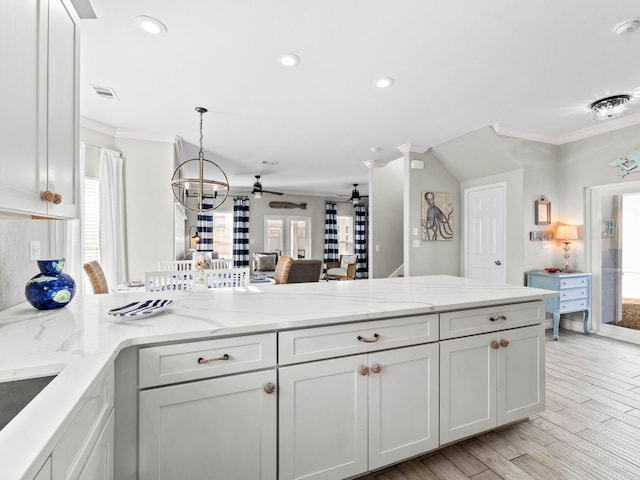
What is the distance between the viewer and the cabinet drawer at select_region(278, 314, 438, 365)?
134 centimetres

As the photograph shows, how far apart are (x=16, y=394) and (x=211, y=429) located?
0.61m

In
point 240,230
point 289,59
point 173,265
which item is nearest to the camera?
point 289,59

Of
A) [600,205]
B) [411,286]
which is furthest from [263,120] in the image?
[600,205]

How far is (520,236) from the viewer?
4164mm

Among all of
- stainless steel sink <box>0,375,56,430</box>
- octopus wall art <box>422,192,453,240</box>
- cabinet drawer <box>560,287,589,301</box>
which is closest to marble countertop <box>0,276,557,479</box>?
stainless steel sink <box>0,375,56,430</box>

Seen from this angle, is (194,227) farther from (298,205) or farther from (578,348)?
(578,348)

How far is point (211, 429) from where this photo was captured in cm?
122

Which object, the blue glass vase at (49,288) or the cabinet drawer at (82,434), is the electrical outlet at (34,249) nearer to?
the blue glass vase at (49,288)

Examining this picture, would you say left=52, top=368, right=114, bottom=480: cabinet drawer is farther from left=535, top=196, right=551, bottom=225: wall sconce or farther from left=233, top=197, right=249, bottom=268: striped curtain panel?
left=233, top=197, right=249, bottom=268: striped curtain panel

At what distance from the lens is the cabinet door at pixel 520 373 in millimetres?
1837

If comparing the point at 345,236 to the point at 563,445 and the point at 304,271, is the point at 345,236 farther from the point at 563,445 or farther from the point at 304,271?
the point at 563,445

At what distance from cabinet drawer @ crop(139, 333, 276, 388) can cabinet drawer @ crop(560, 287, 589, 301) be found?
400 cm

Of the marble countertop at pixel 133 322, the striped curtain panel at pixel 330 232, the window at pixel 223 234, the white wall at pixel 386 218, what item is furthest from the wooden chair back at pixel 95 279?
the striped curtain panel at pixel 330 232

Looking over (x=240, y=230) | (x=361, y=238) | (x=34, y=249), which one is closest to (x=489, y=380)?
(x=34, y=249)
